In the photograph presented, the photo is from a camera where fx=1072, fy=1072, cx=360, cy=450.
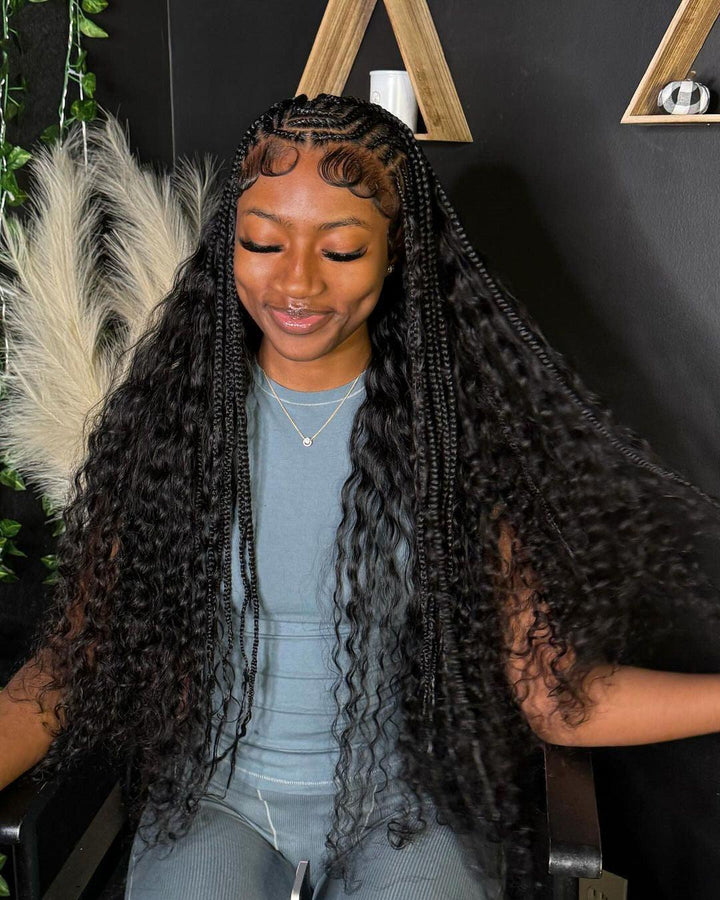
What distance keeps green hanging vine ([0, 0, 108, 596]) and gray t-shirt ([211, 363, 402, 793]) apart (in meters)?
0.57

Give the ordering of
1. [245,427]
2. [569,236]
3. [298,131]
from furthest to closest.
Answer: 1. [569,236]
2. [245,427]
3. [298,131]

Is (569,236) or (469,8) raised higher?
(469,8)

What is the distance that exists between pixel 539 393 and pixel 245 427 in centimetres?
40

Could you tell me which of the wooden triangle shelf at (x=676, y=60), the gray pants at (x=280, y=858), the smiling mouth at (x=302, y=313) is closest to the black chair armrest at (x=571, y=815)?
the gray pants at (x=280, y=858)

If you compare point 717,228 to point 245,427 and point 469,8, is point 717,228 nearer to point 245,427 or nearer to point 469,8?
point 469,8

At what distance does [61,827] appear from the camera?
1.40 m

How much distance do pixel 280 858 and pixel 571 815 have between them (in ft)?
1.23

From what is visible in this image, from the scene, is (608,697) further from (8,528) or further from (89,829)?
(8,528)

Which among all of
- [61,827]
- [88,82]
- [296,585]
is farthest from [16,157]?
[61,827]

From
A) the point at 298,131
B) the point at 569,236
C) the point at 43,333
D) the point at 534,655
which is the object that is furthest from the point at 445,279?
the point at 43,333

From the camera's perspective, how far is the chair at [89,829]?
1.22 m

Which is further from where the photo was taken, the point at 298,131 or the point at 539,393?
the point at 539,393

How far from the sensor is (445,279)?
1.42 metres

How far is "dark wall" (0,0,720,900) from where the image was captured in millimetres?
1645
